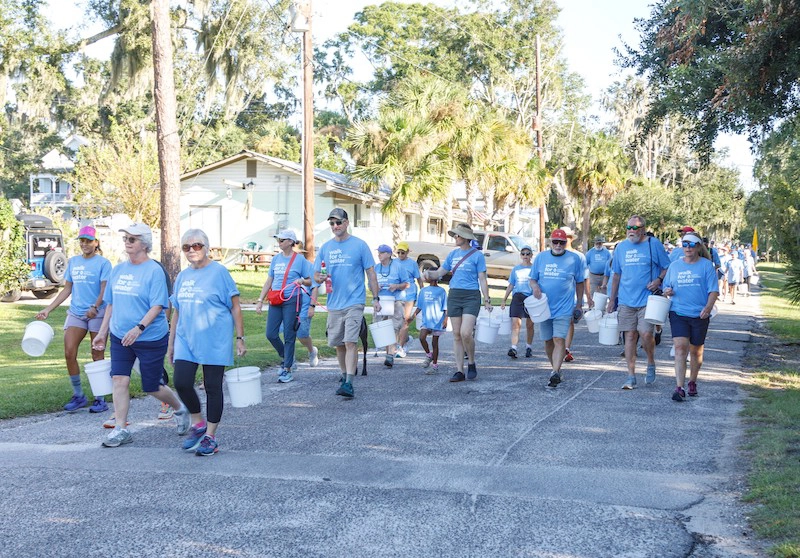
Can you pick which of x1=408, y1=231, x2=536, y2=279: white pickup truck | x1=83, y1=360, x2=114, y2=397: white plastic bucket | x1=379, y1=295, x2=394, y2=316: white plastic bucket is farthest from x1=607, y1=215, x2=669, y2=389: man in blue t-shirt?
x1=408, y1=231, x2=536, y2=279: white pickup truck

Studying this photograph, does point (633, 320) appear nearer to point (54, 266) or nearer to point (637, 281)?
point (637, 281)

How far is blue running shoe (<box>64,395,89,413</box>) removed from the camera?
885 cm

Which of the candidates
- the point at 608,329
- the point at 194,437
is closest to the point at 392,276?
the point at 608,329

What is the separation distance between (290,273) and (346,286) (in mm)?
1305

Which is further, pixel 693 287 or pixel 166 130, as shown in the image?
pixel 166 130

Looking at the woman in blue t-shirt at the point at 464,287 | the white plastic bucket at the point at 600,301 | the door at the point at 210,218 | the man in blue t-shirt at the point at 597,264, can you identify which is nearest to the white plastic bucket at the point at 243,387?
the woman in blue t-shirt at the point at 464,287

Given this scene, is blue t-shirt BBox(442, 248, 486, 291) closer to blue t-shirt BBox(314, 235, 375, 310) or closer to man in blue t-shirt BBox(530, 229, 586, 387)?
man in blue t-shirt BBox(530, 229, 586, 387)

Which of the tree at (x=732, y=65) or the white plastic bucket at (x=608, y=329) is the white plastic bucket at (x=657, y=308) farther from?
the tree at (x=732, y=65)

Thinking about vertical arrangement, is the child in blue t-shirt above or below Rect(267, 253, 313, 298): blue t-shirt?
below

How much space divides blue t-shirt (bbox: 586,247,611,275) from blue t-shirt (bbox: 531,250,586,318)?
5.66 meters

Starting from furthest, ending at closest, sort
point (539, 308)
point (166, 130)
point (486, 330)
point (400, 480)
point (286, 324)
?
point (166, 130) < point (486, 330) < point (286, 324) < point (539, 308) < point (400, 480)

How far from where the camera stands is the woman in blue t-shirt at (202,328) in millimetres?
6746

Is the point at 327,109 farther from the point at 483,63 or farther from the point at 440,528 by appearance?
the point at 440,528

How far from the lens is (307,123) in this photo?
18.3 m
